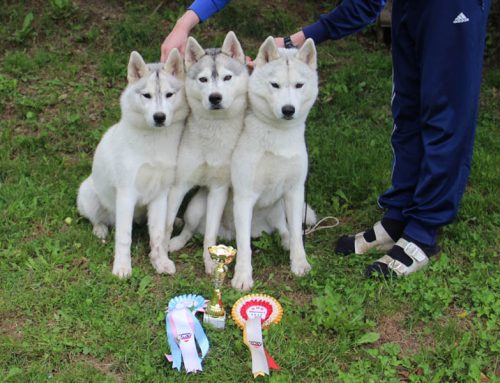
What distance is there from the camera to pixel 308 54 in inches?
158

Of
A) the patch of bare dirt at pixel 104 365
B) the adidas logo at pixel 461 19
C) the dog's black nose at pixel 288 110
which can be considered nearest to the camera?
the patch of bare dirt at pixel 104 365

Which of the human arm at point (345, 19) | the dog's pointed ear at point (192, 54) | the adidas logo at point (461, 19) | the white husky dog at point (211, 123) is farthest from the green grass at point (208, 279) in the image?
the adidas logo at point (461, 19)

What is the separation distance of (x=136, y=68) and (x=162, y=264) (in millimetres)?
1325

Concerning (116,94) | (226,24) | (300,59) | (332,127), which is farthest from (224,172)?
(226,24)

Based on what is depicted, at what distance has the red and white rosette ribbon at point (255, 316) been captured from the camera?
3346 millimetres

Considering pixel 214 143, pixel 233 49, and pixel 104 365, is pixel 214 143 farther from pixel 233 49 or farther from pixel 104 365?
pixel 104 365

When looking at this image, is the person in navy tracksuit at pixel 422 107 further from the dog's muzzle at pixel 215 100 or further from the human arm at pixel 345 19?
the dog's muzzle at pixel 215 100

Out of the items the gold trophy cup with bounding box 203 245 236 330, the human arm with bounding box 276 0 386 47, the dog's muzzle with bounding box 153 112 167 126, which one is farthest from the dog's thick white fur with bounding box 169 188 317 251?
the human arm with bounding box 276 0 386 47

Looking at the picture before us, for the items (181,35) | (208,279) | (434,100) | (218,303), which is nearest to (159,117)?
(181,35)

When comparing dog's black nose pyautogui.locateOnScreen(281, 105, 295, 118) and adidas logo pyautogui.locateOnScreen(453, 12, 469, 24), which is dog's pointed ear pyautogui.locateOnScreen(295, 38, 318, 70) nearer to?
dog's black nose pyautogui.locateOnScreen(281, 105, 295, 118)

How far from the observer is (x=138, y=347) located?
11.2 ft

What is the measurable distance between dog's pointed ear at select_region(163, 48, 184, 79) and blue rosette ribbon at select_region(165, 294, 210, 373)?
58.5 inches

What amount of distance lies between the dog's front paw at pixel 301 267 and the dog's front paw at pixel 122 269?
1.10 metres

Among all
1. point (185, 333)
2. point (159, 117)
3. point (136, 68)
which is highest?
point (136, 68)
